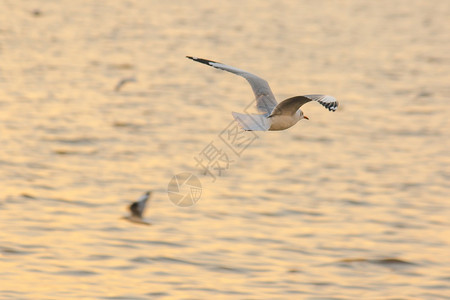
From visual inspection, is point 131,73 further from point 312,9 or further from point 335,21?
point 312,9

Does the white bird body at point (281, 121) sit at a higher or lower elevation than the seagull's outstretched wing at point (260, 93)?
lower

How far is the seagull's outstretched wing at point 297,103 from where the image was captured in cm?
933

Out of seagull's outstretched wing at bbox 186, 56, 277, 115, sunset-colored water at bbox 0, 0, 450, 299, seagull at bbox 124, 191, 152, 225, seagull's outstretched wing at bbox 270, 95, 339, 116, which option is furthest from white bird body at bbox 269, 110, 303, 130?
seagull at bbox 124, 191, 152, 225

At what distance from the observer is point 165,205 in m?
17.3

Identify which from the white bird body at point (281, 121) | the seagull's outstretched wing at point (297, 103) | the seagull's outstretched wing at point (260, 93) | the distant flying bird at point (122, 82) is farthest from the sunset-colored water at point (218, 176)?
the seagull's outstretched wing at point (297, 103)

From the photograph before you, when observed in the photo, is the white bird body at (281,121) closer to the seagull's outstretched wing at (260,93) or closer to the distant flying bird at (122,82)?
the seagull's outstretched wing at (260,93)

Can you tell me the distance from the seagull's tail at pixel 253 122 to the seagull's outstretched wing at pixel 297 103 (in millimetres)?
153

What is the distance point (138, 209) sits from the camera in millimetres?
16625

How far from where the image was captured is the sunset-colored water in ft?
46.6

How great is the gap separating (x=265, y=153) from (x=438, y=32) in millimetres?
27966

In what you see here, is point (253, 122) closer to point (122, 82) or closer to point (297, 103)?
point (297, 103)

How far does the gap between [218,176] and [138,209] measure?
2903 mm

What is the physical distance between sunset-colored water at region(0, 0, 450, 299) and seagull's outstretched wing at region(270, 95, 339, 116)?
3827 mm

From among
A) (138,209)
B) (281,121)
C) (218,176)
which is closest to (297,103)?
(281,121)
